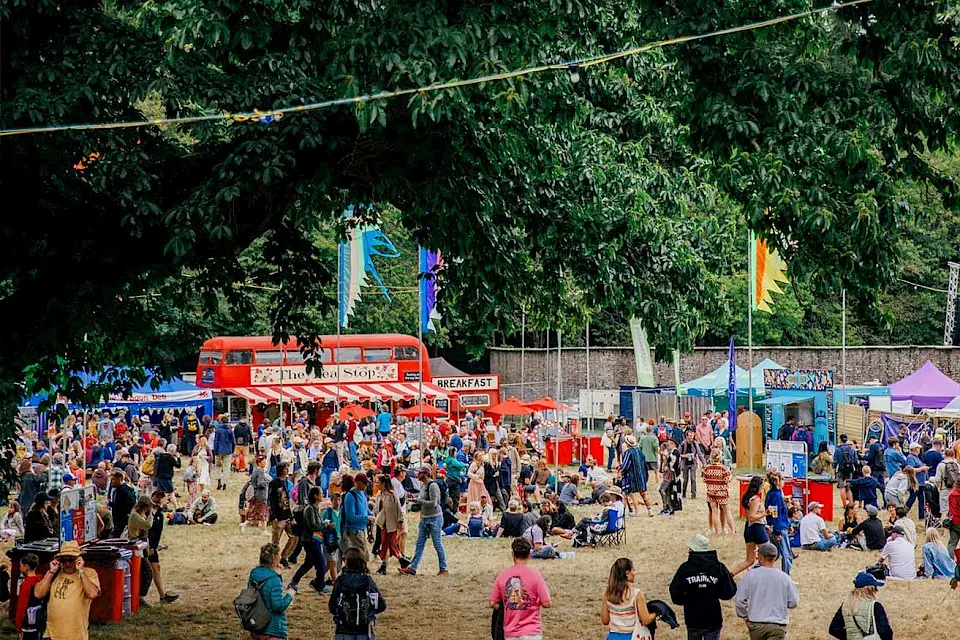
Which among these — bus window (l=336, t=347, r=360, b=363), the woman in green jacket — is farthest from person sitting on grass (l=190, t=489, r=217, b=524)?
bus window (l=336, t=347, r=360, b=363)

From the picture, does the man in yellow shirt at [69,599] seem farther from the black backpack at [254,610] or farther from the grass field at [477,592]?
the grass field at [477,592]

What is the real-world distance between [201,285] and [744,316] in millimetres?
40577

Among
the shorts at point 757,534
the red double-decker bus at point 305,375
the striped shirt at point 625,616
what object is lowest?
the striped shirt at point 625,616

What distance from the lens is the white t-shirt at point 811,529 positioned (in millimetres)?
19000

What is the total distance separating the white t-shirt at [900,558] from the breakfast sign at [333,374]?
28505mm

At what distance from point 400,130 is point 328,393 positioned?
32385 millimetres

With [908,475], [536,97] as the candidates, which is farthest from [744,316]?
[536,97]

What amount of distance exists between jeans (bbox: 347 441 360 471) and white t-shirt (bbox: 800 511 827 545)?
11.0 m

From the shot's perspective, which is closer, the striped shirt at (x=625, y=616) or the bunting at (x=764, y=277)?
the striped shirt at (x=625, y=616)

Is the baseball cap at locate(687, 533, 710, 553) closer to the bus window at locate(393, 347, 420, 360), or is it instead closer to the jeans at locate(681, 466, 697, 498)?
the jeans at locate(681, 466, 697, 498)

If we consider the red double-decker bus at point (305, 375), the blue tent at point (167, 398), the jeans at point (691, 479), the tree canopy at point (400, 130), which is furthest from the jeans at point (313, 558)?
the red double-decker bus at point (305, 375)

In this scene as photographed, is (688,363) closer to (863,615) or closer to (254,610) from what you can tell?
(863,615)

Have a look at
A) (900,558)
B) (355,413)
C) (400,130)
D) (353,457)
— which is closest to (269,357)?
(355,413)

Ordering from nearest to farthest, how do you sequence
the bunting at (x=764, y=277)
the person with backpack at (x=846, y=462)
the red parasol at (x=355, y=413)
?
the person with backpack at (x=846, y=462), the bunting at (x=764, y=277), the red parasol at (x=355, y=413)
